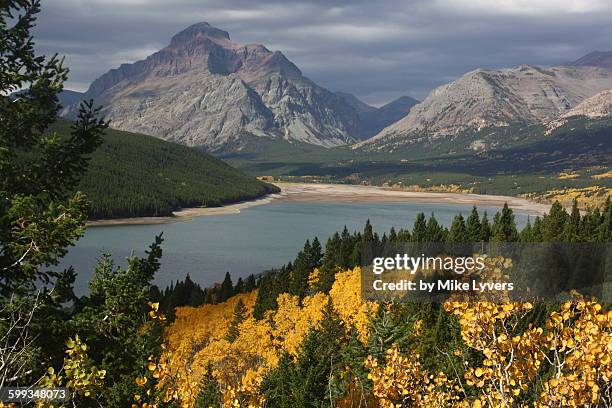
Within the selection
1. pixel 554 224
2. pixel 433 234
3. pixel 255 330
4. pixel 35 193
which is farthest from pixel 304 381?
pixel 554 224

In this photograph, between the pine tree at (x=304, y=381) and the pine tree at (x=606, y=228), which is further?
the pine tree at (x=606, y=228)

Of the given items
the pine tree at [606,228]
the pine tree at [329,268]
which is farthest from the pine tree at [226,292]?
the pine tree at [606,228]

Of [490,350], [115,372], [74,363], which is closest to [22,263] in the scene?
[115,372]

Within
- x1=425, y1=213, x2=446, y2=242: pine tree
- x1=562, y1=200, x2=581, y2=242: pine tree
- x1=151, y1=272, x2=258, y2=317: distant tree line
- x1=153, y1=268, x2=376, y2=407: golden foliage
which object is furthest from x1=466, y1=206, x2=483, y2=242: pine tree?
x1=151, y1=272, x2=258, y2=317: distant tree line

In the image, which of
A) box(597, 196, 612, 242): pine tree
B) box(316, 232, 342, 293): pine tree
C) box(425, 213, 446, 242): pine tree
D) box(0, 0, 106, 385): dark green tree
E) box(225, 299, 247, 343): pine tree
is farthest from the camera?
box(425, 213, 446, 242): pine tree

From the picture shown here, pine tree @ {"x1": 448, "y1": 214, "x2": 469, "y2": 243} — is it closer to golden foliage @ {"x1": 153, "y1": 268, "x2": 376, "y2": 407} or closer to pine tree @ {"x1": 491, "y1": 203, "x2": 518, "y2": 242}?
pine tree @ {"x1": 491, "y1": 203, "x2": 518, "y2": 242}

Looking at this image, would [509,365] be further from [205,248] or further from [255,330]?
[205,248]

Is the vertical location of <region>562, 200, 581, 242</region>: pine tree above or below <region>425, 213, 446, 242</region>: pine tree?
above

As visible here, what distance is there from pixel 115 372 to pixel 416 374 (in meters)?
8.33

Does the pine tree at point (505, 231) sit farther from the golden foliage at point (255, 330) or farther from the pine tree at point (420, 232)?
the golden foliage at point (255, 330)

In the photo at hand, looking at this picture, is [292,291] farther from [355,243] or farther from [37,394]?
[37,394]

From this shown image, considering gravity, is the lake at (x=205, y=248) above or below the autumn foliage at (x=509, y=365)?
below

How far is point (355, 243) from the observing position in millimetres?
107812

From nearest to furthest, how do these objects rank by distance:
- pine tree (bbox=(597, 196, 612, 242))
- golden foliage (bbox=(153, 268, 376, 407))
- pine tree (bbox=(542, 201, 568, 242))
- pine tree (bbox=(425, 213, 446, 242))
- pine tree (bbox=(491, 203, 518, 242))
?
golden foliage (bbox=(153, 268, 376, 407)), pine tree (bbox=(597, 196, 612, 242)), pine tree (bbox=(491, 203, 518, 242)), pine tree (bbox=(542, 201, 568, 242)), pine tree (bbox=(425, 213, 446, 242))
